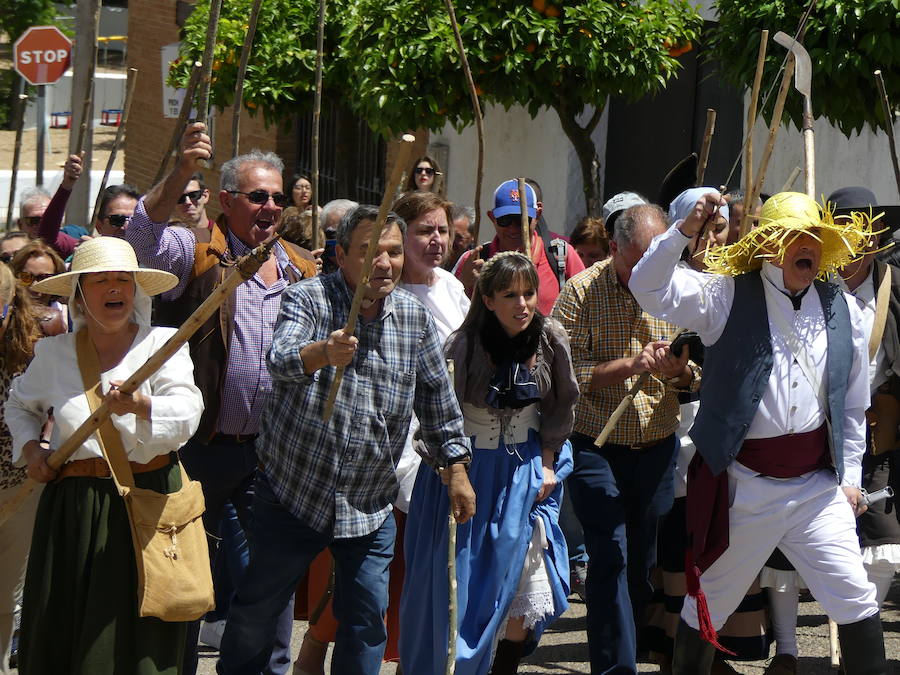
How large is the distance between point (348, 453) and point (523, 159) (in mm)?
8197

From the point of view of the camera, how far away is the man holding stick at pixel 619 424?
219 inches

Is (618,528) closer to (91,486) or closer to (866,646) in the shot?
(866,646)

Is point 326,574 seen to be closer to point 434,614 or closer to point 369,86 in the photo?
point 434,614

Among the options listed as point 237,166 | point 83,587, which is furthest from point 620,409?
point 83,587

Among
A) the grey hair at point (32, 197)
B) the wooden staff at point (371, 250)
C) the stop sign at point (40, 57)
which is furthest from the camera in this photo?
the stop sign at point (40, 57)

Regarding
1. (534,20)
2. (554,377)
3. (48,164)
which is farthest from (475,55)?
(48,164)

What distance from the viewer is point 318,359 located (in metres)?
4.33

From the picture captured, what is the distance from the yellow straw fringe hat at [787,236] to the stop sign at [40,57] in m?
8.75

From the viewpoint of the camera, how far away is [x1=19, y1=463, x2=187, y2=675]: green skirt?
4398mm

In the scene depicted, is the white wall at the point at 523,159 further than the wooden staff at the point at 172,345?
Yes

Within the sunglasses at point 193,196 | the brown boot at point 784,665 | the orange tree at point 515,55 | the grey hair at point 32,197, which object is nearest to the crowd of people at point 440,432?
the brown boot at point 784,665

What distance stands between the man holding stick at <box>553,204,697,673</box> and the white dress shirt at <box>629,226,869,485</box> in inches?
25.1

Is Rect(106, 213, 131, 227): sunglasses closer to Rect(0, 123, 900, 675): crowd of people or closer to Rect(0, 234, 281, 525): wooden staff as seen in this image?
Rect(0, 123, 900, 675): crowd of people

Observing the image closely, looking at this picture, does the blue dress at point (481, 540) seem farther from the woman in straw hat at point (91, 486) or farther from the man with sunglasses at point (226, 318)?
the woman in straw hat at point (91, 486)
